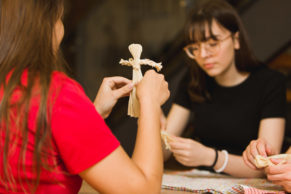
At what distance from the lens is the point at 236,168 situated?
1.44 metres

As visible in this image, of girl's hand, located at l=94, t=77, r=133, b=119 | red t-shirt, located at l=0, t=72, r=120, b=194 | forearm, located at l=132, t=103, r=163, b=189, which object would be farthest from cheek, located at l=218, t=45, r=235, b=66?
red t-shirt, located at l=0, t=72, r=120, b=194

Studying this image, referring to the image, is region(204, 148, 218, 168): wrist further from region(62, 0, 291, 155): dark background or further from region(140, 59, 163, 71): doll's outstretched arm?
region(62, 0, 291, 155): dark background

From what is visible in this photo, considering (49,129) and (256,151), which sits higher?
(49,129)

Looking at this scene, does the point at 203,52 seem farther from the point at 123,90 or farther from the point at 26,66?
the point at 26,66


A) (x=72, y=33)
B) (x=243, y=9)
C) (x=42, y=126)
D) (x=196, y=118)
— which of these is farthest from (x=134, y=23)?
(x=42, y=126)

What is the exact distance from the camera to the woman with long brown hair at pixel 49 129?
0.76 m

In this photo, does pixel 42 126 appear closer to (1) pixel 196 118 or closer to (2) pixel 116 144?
(2) pixel 116 144

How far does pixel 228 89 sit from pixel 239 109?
0.13m

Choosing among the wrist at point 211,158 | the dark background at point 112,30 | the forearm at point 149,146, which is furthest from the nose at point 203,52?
the dark background at point 112,30

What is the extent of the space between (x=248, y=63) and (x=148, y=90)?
3.22 feet

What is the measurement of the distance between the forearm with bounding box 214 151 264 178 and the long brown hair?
88 cm

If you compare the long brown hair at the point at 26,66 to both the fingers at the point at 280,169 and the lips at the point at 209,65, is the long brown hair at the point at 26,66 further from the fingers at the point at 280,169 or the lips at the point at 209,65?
the lips at the point at 209,65

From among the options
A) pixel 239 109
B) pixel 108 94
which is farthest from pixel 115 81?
pixel 239 109

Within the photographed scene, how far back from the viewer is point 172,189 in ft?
3.89
